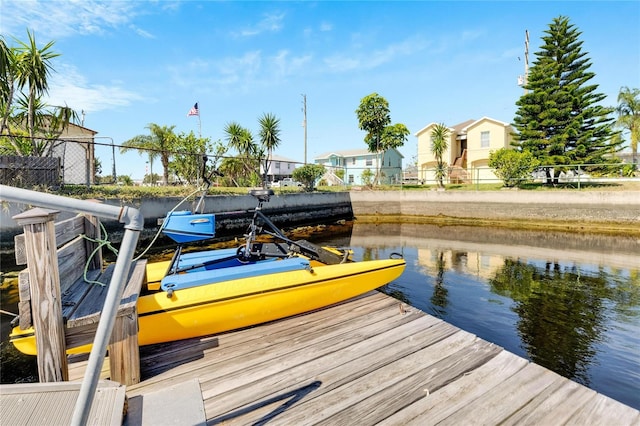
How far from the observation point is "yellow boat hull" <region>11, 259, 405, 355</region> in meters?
2.65

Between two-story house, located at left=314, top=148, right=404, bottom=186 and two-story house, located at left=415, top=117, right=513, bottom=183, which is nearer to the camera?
two-story house, located at left=415, top=117, right=513, bottom=183

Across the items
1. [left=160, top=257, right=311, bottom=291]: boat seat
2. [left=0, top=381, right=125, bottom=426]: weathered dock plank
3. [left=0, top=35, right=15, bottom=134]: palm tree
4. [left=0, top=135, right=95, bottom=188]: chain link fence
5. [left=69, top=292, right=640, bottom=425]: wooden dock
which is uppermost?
[left=0, top=35, right=15, bottom=134]: palm tree

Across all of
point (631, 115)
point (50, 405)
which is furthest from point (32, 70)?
point (631, 115)

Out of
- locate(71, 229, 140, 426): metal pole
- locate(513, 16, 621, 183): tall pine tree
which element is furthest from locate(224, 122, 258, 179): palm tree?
locate(71, 229, 140, 426): metal pole

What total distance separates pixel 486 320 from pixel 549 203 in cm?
1178

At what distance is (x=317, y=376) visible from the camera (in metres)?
2.32

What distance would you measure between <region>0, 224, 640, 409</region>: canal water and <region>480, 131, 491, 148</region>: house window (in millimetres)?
15612

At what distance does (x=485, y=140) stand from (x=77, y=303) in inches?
1118

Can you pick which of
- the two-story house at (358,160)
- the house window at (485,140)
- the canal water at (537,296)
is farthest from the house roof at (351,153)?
the canal water at (537,296)

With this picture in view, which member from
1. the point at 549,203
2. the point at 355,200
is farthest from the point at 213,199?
the point at 549,203

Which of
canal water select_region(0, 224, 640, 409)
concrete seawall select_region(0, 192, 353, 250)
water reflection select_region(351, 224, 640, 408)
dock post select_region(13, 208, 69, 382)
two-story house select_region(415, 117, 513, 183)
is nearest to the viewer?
dock post select_region(13, 208, 69, 382)

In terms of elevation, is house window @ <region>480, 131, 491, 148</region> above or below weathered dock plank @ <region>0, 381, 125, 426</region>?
above

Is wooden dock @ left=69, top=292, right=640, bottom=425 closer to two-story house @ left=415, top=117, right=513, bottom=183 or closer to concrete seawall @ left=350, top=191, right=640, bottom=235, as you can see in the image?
concrete seawall @ left=350, top=191, right=640, bottom=235

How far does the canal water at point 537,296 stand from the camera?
371 cm
